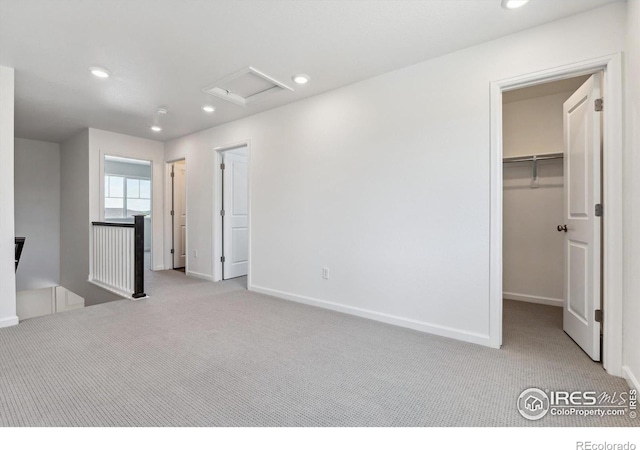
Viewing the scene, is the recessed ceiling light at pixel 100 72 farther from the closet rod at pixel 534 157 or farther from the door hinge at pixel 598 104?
the closet rod at pixel 534 157

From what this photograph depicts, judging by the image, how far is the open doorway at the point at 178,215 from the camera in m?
5.76

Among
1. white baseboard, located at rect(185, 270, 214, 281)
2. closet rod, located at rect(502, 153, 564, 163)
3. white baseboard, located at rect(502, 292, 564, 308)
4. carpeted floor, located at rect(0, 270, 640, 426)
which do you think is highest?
closet rod, located at rect(502, 153, 564, 163)

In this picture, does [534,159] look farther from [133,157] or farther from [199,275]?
[133,157]

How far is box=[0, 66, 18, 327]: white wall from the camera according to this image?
2701mm

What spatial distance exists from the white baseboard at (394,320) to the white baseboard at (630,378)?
0.75m

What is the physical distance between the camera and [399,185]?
279 cm

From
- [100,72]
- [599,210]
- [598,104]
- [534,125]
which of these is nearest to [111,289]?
[100,72]

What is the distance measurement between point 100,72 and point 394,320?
12.0ft

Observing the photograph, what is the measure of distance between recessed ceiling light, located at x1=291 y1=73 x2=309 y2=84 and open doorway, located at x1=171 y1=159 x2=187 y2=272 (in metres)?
3.57

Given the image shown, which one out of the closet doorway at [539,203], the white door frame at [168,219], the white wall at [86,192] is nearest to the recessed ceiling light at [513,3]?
the closet doorway at [539,203]

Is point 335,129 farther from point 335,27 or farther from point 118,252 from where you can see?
point 118,252

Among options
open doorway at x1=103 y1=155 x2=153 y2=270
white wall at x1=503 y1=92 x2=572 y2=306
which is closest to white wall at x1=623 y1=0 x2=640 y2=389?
white wall at x1=503 y1=92 x2=572 y2=306

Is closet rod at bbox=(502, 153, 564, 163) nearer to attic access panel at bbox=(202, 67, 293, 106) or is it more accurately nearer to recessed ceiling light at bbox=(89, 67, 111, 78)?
attic access panel at bbox=(202, 67, 293, 106)

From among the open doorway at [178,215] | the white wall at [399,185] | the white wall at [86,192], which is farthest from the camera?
the open doorway at [178,215]
